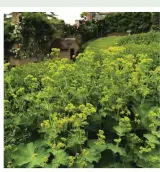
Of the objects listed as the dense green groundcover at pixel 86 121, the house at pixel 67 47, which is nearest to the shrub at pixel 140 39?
the house at pixel 67 47

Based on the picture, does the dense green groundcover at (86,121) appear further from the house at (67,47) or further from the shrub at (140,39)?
the shrub at (140,39)

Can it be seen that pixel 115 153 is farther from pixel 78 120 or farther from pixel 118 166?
pixel 78 120

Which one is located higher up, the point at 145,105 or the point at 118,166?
the point at 145,105

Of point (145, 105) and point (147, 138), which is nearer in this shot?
point (147, 138)

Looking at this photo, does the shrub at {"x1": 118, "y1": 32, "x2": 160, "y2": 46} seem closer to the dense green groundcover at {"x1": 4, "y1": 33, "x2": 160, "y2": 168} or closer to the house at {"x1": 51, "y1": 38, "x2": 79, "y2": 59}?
the house at {"x1": 51, "y1": 38, "x2": 79, "y2": 59}

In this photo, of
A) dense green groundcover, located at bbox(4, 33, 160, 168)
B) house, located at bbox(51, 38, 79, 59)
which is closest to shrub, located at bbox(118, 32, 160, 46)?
house, located at bbox(51, 38, 79, 59)

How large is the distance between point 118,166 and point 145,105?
405 millimetres

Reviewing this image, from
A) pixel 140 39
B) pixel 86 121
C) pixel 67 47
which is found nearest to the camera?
pixel 86 121

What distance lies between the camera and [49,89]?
2.24 meters

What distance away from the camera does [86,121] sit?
2.21 m

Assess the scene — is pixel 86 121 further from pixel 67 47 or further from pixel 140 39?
pixel 140 39

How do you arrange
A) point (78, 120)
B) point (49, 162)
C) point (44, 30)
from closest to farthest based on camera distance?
point (78, 120)
point (49, 162)
point (44, 30)

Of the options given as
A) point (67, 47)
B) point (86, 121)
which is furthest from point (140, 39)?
point (86, 121)
